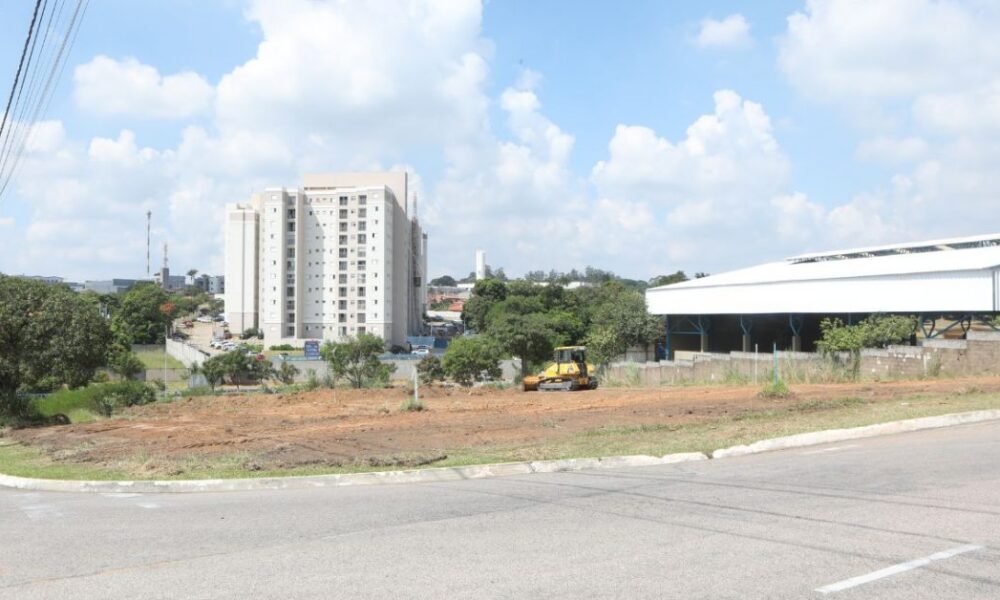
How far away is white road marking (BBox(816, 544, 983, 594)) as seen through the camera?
20.2 ft

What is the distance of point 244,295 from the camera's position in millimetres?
130375

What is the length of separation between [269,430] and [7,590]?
50.4 feet

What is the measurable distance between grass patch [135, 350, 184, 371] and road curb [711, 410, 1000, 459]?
80.2m

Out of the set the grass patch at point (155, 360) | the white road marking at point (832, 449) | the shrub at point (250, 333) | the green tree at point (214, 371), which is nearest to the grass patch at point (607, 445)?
the white road marking at point (832, 449)

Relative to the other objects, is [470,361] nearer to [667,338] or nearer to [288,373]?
[667,338]

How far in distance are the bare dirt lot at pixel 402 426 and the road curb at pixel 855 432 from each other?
357 centimetres

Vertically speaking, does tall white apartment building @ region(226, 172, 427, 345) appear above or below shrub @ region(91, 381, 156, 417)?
above

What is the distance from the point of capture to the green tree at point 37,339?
89.9 feet

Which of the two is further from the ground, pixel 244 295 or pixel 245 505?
pixel 244 295

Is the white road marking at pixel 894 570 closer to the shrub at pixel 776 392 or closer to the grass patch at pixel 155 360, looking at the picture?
the shrub at pixel 776 392

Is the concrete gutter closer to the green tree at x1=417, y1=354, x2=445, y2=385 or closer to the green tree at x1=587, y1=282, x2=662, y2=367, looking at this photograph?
the green tree at x1=587, y1=282, x2=662, y2=367

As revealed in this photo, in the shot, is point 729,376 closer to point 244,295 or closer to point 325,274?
point 325,274

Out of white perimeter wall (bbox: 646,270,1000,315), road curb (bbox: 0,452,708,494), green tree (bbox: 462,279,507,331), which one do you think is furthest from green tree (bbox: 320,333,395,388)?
green tree (bbox: 462,279,507,331)

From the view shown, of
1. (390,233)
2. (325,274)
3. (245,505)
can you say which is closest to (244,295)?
(325,274)
